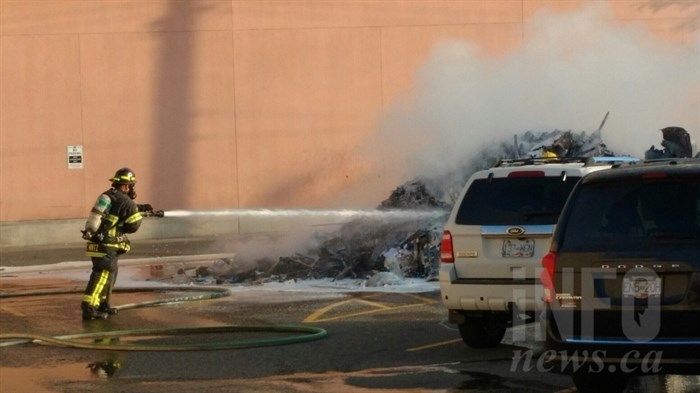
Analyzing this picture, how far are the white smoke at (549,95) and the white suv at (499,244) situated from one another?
848cm

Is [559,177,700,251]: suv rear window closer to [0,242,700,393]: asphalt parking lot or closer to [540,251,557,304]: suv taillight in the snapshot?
[540,251,557,304]: suv taillight

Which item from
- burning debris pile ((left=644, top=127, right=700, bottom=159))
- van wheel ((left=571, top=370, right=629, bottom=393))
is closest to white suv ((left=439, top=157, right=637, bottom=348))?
van wheel ((left=571, top=370, right=629, bottom=393))

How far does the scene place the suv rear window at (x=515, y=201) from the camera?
10.9m

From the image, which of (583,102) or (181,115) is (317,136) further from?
(583,102)

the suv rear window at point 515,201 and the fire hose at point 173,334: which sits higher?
the suv rear window at point 515,201

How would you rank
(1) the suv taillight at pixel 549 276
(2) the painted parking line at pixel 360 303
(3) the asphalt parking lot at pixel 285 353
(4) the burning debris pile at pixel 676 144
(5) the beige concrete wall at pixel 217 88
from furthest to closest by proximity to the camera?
(5) the beige concrete wall at pixel 217 88, (4) the burning debris pile at pixel 676 144, (2) the painted parking line at pixel 360 303, (3) the asphalt parking lot at pixel 285 353, (1) the suv taillight at pixel 549 276

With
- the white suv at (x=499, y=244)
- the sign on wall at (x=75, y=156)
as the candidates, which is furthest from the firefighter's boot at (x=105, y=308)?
the sign on wall at (x=75, y=156)

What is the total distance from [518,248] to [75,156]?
63.1 feet

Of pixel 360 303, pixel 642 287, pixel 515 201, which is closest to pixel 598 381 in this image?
pixel 642 287

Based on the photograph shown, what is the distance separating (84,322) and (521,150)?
8.02m

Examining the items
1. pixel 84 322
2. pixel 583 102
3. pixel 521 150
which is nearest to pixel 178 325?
pixel 84 322

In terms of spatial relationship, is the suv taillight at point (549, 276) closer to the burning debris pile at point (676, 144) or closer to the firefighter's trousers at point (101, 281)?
the firefighter's trousers at point (101, 281)

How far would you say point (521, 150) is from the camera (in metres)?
19.1

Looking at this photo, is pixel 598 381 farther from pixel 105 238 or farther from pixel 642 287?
pixel 105 238
